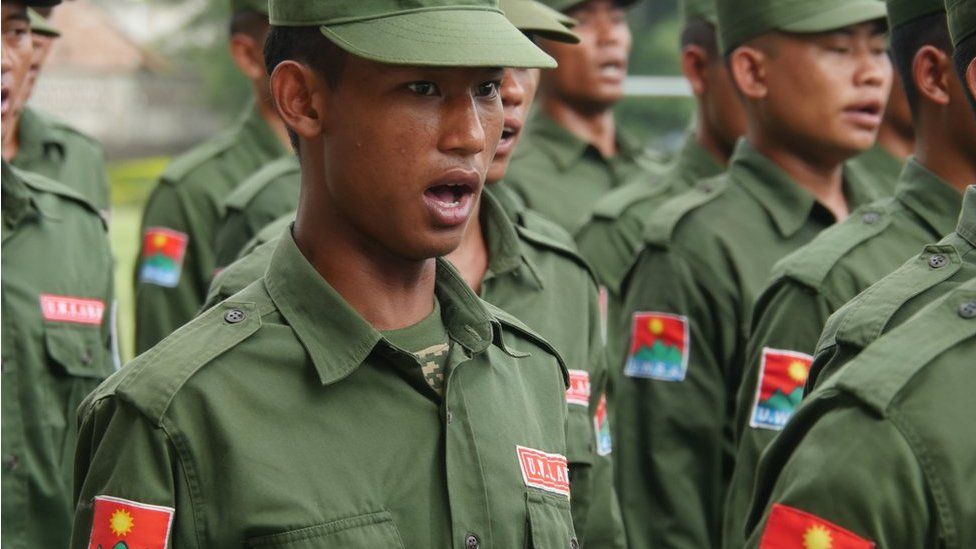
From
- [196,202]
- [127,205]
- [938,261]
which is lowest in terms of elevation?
[127,205]

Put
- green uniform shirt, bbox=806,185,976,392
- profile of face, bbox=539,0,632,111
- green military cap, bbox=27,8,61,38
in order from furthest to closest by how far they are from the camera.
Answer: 1. profile of face, bbox=539,0,632,111
2. green military cap, bbox=27,8,61,38
3. green uniform shirt, bbox=806,185,976,392

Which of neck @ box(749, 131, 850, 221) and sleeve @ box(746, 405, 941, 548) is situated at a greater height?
sleeve @ box(746, 405, 941, 548)

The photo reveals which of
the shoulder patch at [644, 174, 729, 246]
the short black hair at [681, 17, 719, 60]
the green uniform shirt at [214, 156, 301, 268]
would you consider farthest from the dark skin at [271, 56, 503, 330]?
the short black hair at [681, 17, 719, 60]

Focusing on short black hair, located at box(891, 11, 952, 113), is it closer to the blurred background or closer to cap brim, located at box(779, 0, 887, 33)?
cap brim, located at box(779, 0, 887, 33)

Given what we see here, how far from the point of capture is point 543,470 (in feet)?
9.07

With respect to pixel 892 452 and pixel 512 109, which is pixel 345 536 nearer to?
pixel 892 452

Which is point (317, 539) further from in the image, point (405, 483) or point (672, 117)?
point (672, 117)

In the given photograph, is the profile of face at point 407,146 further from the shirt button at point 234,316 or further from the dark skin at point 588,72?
the dark skin at point 588,72

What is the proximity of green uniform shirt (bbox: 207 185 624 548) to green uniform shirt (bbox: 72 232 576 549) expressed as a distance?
0.91 meters

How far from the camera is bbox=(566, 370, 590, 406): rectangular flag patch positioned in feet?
12.1

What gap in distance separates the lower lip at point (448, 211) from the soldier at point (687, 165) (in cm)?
302

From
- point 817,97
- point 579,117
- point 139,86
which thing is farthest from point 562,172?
point 139,86

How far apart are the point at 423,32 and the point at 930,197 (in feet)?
5.35

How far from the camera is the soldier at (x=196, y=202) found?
19.5ft
